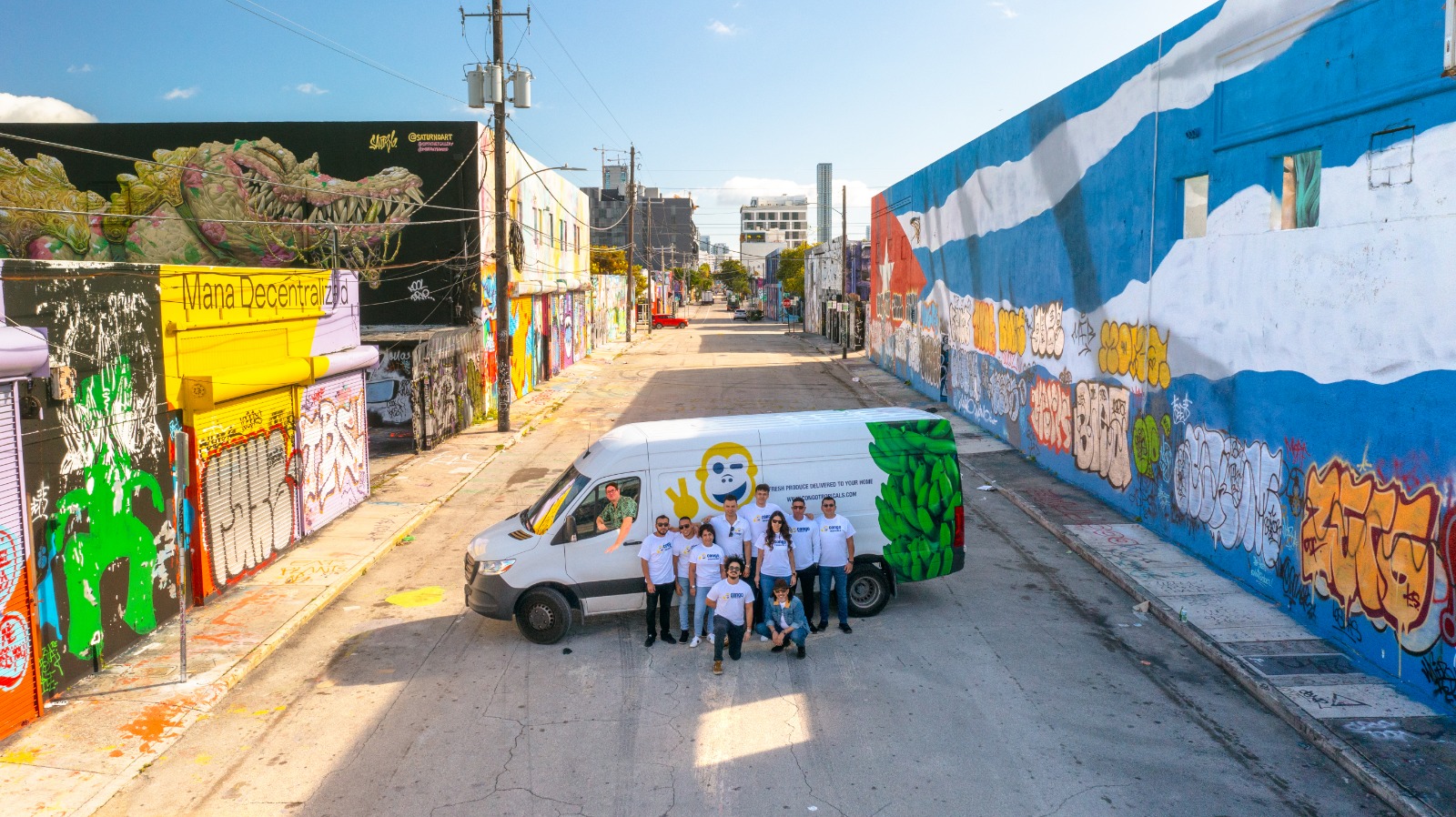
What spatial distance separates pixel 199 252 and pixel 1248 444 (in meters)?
27.9

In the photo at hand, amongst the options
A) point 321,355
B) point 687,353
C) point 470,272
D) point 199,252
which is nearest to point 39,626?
point 321,355

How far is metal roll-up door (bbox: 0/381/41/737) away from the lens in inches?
363

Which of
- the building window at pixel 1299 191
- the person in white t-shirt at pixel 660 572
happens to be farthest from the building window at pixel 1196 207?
the person in white t-shirt at pixel 660 572

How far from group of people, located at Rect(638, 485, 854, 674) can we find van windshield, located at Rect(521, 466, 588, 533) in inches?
42.0

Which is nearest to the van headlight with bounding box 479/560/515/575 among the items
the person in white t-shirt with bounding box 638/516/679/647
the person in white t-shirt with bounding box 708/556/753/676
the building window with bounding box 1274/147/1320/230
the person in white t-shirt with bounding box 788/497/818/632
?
the person in white t-shirt with bounding box 638/516/679/647

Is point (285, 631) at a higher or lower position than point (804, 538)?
lower

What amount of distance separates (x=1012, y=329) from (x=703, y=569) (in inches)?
625

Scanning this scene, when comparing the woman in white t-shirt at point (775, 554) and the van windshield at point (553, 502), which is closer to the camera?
the woman in white t-shirt at point (775, 554)

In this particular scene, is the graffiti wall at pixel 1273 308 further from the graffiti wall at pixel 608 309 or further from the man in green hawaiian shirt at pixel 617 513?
the graffiti wall at pixel 608 309

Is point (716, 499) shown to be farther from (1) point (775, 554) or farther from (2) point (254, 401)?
(2) point (254, 401)

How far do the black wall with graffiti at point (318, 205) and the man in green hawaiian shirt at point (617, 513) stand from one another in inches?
746

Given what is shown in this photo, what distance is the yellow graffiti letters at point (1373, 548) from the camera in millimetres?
9781

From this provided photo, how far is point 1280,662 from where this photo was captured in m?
10.7

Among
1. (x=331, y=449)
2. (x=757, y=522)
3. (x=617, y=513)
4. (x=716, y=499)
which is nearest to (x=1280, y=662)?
(x=757, y=522)
